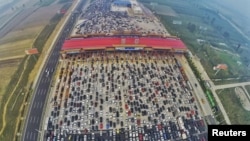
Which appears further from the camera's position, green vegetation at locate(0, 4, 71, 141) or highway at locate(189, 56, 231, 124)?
highway at locate(189, 56, 231, 124)

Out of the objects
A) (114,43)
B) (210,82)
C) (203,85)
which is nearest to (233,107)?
(203,85)

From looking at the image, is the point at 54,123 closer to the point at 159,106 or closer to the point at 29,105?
the point at 29,105

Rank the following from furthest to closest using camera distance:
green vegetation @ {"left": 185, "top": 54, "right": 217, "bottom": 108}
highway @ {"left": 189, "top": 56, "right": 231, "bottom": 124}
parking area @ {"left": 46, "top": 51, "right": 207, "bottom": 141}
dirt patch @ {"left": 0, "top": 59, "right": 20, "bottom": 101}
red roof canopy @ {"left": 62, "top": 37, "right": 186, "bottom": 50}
A: red roof canopy @ {"left": 62, "top": 37, "right": 186, "bottom": 50}
dirt patch @ {"left": 0, "top": 59, "right": 20, "bottom": 101}
green vegetation @ {"left": 185, "top": 54, "right": 217, "bottom": 108}
highway @ {"left": 189, "top": 56, "right": 231, "bottom": 124}
parking area @ {"left": 46, "top": 51, "right": 207, "bottom": 141}

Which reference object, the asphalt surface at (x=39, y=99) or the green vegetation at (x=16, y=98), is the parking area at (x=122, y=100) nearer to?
the asphalt surface at (x=39, y=99)

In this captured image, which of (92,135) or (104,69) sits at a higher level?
(104,69)

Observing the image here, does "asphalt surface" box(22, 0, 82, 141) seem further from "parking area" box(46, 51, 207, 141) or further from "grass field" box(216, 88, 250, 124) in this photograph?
A: "grass field" box(216, 88, 250, 124)

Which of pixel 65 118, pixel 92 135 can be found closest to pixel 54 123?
pixel 65 118

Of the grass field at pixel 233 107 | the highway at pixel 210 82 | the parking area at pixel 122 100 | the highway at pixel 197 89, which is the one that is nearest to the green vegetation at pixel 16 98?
the parking area at pixel 122 100

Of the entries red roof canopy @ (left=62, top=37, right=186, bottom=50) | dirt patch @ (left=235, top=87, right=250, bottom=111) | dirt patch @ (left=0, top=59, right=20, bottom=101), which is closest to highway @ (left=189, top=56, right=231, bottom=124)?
red roof canopy @ (left=62, top=37, right=186, bottom=50)
